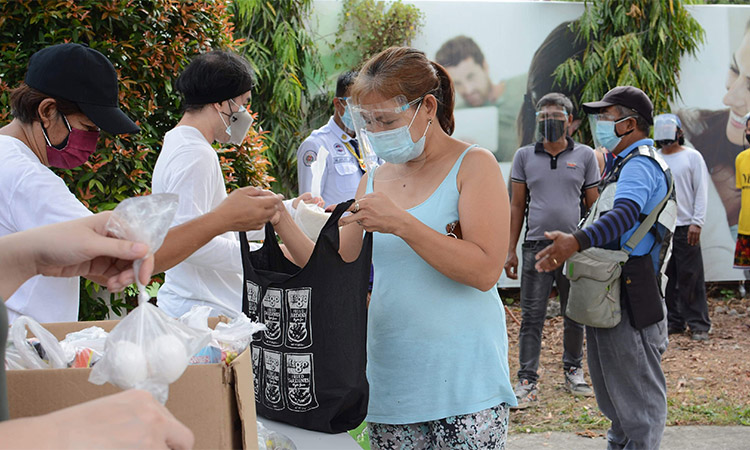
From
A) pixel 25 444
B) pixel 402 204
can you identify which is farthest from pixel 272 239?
pixel 25 444

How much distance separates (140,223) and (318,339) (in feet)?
2.61

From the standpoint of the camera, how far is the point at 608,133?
3693 millimetres

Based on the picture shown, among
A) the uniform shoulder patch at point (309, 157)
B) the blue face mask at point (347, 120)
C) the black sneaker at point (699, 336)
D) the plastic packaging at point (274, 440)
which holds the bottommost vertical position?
the black sneaker at point (699, 336)

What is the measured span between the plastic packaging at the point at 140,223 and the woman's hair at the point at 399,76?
46.6 inches

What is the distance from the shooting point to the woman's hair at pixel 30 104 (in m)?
2.26

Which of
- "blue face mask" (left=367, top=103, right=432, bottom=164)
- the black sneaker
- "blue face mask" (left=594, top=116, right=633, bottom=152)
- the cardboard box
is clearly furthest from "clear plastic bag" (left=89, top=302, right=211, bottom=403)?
the black sneaker

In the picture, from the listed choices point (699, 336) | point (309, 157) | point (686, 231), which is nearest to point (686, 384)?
point (699, 336)

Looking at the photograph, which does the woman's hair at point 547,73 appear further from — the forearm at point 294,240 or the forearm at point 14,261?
the forearm at point 14,261

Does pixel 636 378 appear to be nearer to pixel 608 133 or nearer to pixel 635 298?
pixel 635 298

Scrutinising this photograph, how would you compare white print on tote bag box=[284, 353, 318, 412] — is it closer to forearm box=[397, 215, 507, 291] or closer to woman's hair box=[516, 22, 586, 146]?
forearm box=[397, 215, 507, 291]

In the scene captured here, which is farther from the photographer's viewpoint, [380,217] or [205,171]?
[205,171]

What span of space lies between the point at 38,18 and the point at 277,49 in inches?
156

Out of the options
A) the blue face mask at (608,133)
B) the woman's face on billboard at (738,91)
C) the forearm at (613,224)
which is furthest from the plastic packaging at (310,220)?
the woman's face on billboard at (738,91)

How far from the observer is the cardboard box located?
1204 mm
